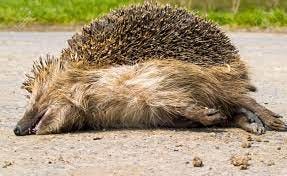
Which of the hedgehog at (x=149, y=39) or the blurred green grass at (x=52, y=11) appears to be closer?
the hedgehog at (x=149, y=39)

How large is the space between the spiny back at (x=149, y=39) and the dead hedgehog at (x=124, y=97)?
0.38 ft

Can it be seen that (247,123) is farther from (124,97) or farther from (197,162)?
(197,162)

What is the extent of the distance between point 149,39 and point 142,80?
1.65ft

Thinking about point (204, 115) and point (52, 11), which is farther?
point (52, 11)

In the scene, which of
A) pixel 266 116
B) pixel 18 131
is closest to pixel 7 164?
pixel 18 131

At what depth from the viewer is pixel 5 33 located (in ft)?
66.8

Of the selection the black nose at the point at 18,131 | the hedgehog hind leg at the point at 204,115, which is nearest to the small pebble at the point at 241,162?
the hedgehog hind leg at the point at 204,115

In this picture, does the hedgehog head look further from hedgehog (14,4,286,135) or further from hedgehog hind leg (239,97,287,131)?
hedgehog hind leg (239,97,287,131)

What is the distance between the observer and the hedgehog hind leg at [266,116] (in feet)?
24.7

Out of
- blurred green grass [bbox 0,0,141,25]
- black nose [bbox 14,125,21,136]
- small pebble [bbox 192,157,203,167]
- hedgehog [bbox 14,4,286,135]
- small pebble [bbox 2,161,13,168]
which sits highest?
blurred green grass [bbox 0,0,141,25]

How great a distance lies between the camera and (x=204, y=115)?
6926 millimetres

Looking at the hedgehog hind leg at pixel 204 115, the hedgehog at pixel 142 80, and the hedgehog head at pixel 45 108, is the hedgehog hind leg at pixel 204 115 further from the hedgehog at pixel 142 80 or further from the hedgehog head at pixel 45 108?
the hedgehog head at pixel 45 108

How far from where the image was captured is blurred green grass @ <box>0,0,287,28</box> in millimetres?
22781

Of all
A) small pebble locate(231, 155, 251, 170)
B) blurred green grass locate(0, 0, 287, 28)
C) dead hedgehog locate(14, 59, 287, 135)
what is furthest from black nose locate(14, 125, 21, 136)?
blurred green grass locate(0, 0, 287, 28)
